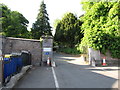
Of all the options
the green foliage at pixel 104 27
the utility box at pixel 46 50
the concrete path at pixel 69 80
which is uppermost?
the green foliage at pixel 104 27

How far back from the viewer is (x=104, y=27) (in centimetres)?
1662

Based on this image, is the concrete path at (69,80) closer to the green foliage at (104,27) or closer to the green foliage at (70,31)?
the green foliage at (104,27)

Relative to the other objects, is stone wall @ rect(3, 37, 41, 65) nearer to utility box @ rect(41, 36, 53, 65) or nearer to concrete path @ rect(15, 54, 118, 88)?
utility box @ rect(41, 36, 53, 65)

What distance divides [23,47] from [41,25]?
77.3 feet

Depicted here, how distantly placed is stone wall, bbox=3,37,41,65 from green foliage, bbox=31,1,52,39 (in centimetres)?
2181

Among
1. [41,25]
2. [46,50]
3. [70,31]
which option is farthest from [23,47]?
[41,25]

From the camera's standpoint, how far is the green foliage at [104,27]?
47.6 ft

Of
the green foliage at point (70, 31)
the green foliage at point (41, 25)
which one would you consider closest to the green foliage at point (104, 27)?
the green foliage at point (70, 31)

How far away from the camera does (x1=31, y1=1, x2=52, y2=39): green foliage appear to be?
3782 centimetres

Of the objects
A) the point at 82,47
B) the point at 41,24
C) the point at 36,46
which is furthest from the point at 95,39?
the point at 41,24

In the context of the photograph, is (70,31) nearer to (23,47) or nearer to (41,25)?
(41,25)

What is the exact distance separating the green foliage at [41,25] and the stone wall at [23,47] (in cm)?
2181

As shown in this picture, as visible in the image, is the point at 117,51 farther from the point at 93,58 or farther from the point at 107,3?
the point at 107,3

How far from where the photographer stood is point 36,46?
50.8 ft
